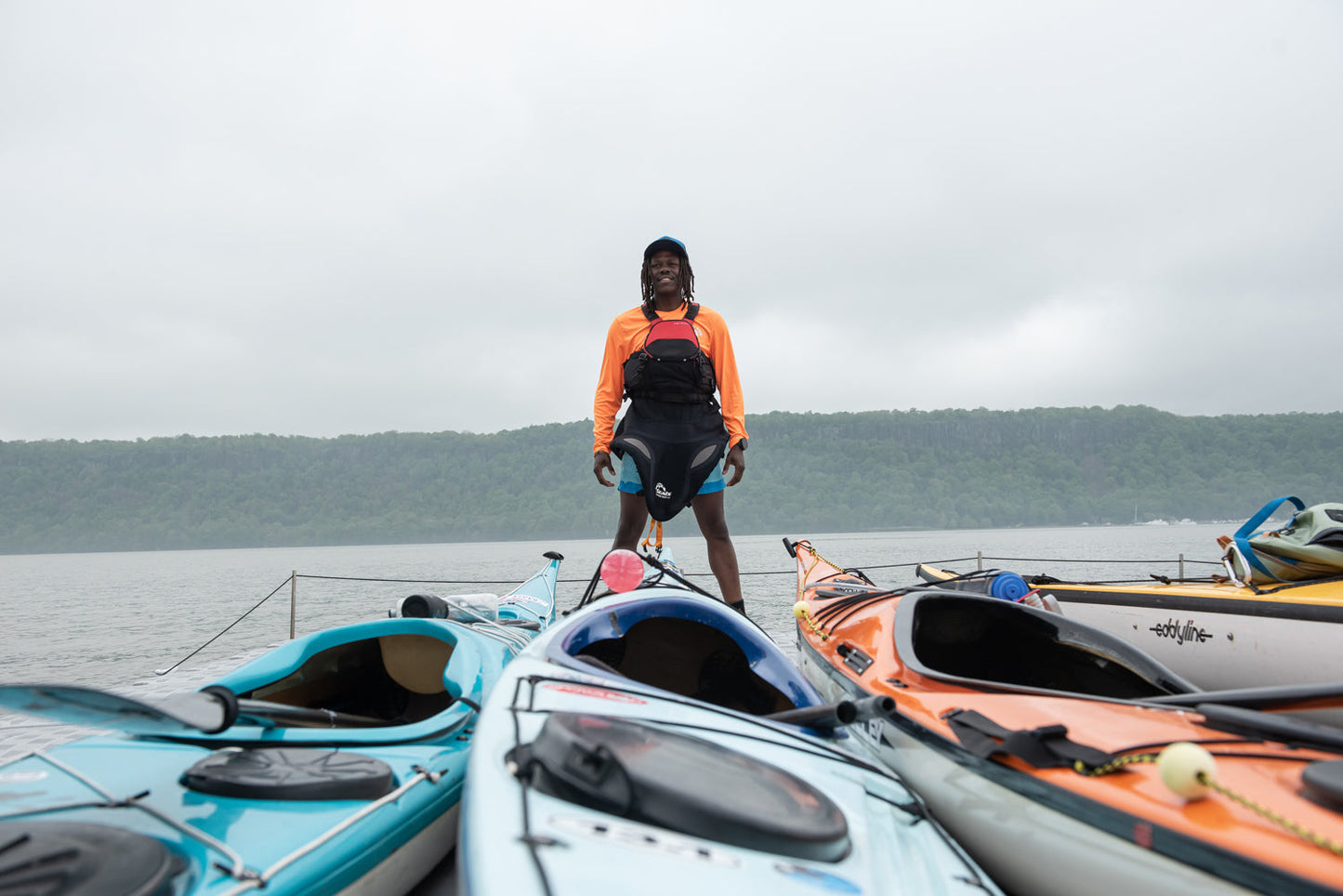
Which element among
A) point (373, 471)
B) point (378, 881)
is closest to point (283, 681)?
point (378, 881)

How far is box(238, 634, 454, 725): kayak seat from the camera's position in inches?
93.6

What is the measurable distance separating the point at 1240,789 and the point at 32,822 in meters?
2.04

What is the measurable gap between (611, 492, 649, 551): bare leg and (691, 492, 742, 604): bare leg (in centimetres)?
30

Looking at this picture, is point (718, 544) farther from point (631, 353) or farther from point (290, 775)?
point (290, 775)

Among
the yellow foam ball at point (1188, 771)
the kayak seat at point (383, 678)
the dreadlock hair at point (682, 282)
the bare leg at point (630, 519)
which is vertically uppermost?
the dreadlock hair at point (682, 282)

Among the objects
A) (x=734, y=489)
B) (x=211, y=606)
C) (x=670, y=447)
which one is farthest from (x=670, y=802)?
(x=734, y=489)

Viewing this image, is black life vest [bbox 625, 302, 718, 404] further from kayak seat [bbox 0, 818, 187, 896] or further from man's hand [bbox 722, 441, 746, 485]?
kayak seat [bbox 0, 818, 187, 896]

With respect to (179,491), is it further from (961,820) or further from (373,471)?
(961,820)

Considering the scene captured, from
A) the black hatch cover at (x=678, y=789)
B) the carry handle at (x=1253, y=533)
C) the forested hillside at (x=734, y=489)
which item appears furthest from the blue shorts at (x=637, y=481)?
the forested hillside at (x=734, y=489)

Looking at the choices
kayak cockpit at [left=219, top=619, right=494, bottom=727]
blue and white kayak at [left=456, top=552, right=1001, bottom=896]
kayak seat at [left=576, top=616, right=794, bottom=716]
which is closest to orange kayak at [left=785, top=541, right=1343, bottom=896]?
blue and white kayak at [left=456, top=552, right=1001, bottom=896]

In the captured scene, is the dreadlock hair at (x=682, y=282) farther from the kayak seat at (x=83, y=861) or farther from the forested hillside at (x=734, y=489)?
the forested hillside at (x=734, y=489)

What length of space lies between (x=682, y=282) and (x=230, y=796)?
320 cm

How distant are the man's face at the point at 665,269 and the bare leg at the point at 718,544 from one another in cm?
121

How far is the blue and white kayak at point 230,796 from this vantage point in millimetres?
1066
